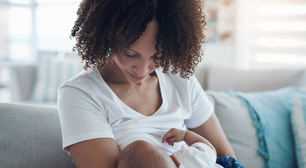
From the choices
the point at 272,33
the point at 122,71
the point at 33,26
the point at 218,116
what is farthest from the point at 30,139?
the point at 33,26

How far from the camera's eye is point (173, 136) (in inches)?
38.4

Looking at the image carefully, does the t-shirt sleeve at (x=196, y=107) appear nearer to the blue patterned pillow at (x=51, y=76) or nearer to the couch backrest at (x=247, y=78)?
the couch backrest at (x=247, y=78)

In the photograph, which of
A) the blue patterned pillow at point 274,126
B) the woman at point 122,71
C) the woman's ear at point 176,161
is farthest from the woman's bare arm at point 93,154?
the blue patterned pillow at point 274,126

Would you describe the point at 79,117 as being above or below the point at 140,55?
below

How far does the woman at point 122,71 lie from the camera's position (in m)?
0.83

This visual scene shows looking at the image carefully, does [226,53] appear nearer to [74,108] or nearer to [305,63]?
→ [305,63]

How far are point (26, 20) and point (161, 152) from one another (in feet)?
16.2

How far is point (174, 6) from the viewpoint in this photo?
2.79ft

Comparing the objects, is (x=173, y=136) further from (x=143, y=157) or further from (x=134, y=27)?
(x=134, y=27)

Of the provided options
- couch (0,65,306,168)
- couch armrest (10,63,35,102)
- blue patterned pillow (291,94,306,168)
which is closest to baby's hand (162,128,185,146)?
couch (0,65,306,168)

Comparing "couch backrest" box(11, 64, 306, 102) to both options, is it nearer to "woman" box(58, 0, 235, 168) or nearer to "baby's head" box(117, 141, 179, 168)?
"woman" box(58, 0, 235, 168)

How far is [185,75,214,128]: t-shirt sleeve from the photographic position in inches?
44.8

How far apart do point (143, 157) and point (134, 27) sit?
34cm

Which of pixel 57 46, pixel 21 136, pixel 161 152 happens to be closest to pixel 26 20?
pixel 57 46
